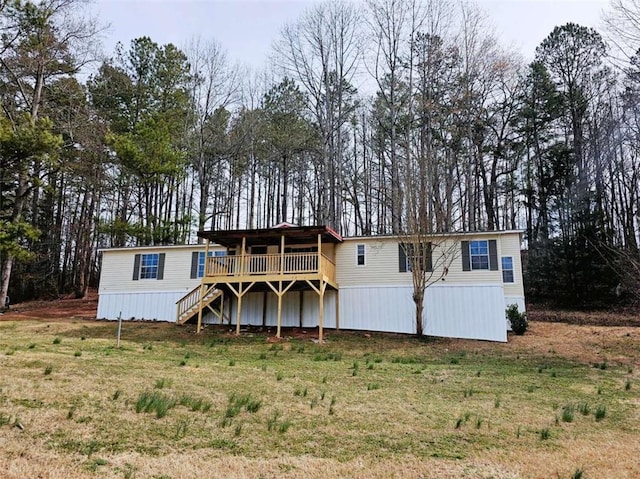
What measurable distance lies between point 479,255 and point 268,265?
8.07m

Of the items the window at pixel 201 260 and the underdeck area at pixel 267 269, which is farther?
the window at pixel 201 260

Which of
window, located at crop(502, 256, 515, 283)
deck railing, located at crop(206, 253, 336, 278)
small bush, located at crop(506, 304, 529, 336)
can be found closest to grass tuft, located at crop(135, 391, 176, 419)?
deck railing, located at crop(206, 253, 336, 278)

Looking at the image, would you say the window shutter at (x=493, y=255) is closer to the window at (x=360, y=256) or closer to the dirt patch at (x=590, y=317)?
the window at (x=360, y=256)

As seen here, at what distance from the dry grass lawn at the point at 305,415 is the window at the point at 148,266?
733 centimetres

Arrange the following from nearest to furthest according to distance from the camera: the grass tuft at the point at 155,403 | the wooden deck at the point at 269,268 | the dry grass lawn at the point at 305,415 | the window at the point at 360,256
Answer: the dry grass lawn at the point at 305,415 < the grass tuft at the point at 155,403 < the wooden deck at the point at 269,268 < the window at the point at 360,256

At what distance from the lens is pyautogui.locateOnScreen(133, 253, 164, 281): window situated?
19578 mm

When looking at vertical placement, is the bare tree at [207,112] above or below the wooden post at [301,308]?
above

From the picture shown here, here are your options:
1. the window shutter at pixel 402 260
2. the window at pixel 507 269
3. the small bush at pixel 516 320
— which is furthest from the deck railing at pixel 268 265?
the small bush at pixel 516 320

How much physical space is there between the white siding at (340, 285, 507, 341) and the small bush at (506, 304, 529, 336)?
0.97m

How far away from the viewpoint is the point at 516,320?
16.5 m

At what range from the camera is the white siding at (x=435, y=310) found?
16.0 m

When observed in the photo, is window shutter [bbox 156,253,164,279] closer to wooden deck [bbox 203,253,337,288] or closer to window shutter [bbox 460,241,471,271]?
wooden deck [bbox 203,253,337,288]

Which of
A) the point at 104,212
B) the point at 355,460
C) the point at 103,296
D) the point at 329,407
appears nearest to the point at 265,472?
the point at 355,460

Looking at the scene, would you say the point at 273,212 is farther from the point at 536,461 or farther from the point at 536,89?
the point at 536,461
